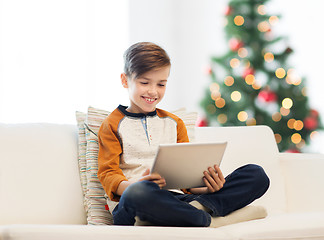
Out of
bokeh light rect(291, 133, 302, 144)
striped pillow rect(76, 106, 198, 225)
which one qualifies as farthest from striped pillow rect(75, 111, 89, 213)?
A: bokeh light rect(291, 133, 302, 144)

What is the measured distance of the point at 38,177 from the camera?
5.55ft

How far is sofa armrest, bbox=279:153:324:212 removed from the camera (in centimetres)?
195

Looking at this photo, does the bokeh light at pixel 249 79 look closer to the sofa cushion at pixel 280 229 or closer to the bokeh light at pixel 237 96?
the bokeh light at pixel 237 96

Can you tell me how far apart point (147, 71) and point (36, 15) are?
7.06 feet

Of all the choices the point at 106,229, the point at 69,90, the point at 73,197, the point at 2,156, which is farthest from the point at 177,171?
the point at 69,90

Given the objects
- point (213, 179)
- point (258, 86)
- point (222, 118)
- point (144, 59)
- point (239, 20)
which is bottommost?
point (222, 118)

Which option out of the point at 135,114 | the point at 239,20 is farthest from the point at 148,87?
the point at 239,20

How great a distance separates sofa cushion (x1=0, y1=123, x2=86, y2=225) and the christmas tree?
211 cm

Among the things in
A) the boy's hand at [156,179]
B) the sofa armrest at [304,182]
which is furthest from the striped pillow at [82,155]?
the sofa armrest at [304,182]

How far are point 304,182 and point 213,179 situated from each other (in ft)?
2.15

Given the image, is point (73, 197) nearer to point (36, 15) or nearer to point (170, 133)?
point (170, 133)

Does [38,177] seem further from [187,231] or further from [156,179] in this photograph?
[187,231]

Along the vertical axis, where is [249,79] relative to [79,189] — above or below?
above

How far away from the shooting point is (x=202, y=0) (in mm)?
4555
